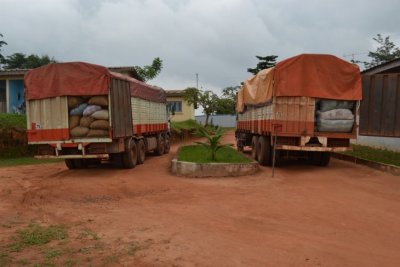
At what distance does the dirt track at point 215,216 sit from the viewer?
191 inches

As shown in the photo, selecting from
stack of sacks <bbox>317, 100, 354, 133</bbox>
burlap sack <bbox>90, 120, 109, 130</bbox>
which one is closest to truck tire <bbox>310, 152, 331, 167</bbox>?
stack of sacks <bbox>317, 100, 354, 133</bbox>

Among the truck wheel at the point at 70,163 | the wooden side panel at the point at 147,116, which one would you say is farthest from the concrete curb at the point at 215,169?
the truck wheel at the point at 70,163

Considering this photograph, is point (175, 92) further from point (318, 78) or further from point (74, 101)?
point (318, 78)

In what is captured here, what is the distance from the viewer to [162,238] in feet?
18.1

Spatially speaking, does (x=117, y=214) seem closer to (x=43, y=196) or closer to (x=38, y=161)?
(x=43, y=196)

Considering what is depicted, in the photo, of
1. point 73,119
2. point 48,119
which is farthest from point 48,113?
point 73,119

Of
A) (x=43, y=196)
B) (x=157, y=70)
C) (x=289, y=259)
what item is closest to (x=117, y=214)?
(x=43, y=196)

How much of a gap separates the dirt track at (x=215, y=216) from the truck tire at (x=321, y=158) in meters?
0.89

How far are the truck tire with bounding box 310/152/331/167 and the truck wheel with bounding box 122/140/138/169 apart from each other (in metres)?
5.69

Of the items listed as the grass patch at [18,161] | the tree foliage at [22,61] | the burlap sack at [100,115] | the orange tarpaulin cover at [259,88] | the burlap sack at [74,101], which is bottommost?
the grass patch at [18,161]

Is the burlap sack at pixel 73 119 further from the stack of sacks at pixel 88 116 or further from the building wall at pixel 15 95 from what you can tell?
the building wall at pixel 15 95

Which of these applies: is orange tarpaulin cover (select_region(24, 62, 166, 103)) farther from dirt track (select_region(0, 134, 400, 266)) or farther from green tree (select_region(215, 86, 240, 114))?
green tree (select_region(215, 86, 240, 114))

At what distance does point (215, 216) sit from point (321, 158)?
22.6 ft

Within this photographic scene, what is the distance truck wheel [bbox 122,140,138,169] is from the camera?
12565mm
